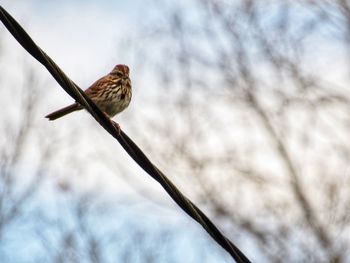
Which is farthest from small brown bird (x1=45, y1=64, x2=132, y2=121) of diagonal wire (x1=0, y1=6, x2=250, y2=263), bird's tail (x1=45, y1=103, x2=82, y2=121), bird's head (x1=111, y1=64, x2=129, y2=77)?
diagonal wire (x1=0, y1=6, x2=250, y2=263)

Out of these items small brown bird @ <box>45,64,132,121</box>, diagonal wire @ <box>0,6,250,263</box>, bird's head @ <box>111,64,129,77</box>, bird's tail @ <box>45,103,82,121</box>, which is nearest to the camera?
diagonal wire @ <box>0,6,250,263</box>

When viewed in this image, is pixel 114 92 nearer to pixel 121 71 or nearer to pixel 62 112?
pixel 121 71

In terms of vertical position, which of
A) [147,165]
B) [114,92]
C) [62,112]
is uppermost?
[147,165]

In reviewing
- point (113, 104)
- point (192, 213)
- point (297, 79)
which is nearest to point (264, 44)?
point (297, 79)

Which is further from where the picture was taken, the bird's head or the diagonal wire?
the bird's head

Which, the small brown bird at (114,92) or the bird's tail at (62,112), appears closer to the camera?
the bird's tail at (62,112)

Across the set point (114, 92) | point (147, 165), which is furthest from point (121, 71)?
point (147, 165)

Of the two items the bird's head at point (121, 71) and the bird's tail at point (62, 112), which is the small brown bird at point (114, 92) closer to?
the bird's head at point (121, 71)

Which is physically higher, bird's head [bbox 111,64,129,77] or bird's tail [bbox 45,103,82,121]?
bird's tail [bbox 45,103,82,121]

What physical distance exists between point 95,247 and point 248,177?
3.57 meters

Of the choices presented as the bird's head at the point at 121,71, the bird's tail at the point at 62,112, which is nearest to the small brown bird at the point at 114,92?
the bird's head at the point at 121,71

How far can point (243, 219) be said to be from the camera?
1609 centimetres

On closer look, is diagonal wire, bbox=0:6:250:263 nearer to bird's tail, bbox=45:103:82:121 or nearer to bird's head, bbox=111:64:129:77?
bird's tail, bbox=45:103:82:121

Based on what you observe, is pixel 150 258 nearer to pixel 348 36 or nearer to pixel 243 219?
pixel 243 219
